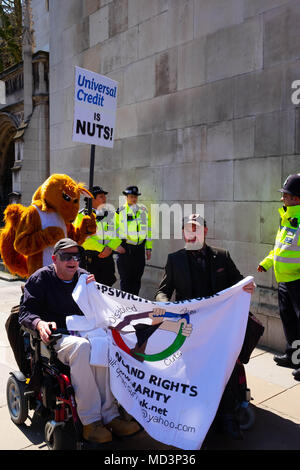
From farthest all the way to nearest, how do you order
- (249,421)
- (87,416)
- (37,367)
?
1. (249,421)
2. (37,367)
3. (87,416)

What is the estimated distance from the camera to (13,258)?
14.8 feet

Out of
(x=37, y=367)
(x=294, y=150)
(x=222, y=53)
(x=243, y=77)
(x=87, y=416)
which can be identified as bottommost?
(x=87, y=416)

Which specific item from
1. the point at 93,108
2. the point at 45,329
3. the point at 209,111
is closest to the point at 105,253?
the point at 93,108

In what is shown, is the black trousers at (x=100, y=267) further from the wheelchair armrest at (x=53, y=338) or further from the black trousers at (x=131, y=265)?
the wheelchair armrest at (x=53, y=338)

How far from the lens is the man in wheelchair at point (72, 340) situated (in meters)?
2.89

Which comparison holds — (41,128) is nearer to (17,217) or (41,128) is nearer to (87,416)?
(17,217)

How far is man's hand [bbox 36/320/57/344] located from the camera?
9.59 feet

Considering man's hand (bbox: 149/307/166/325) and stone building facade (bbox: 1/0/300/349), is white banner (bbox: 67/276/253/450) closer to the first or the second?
man's hand (bbox: 149/307/166/325)

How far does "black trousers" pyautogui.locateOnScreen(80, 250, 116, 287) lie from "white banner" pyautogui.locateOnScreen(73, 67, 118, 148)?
167cm

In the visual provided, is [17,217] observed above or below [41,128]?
below

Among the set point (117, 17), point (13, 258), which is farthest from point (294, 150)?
point (117, 17)

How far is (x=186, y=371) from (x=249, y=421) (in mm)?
834

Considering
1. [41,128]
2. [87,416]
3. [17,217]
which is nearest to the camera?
[87,416]

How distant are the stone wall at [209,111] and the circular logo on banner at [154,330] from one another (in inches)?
92.6
